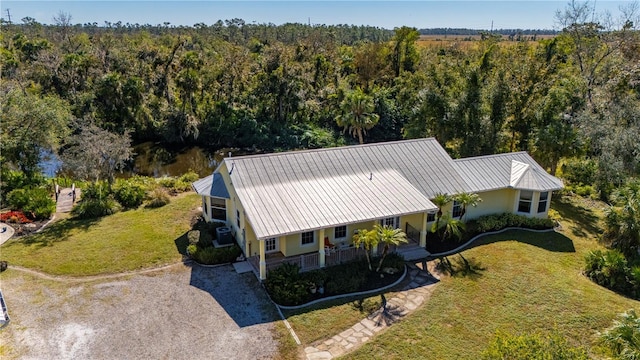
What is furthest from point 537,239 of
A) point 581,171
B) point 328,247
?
point 581,171

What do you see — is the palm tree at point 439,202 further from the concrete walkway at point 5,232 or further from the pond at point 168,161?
Result: the pond at point 168,161

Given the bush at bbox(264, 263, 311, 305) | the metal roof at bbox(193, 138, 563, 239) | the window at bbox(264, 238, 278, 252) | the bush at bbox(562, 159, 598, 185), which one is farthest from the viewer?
the bush at bbox(562, 159, 598, 185)

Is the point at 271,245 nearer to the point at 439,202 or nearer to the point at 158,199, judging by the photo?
the point at 439,202

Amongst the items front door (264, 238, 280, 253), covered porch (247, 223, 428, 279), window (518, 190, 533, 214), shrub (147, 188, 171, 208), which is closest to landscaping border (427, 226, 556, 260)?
covered porch (247, 223, 428, 279)

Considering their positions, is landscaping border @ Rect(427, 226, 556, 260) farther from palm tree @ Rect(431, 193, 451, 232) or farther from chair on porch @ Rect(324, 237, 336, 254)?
chair on porch @ Rect(324, 237, 336, 254)

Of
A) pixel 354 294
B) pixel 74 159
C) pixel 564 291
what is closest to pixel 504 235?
pixel 564 291

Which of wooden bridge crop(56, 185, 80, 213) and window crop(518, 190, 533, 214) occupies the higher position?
window crop(518, 190, 533, 214)

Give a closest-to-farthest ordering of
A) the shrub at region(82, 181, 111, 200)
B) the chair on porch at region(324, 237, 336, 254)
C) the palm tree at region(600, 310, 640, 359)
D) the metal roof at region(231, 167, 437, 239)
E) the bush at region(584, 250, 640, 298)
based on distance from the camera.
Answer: the palm tree at region(600, 310, 640, 359), the metal roof at region(231, 167, 437, 239), the bush at region(584, 250, 640, 298), the chair on porch at region(324, 237, 336, 254), the shrub at region(82, 181, 111, 200)
